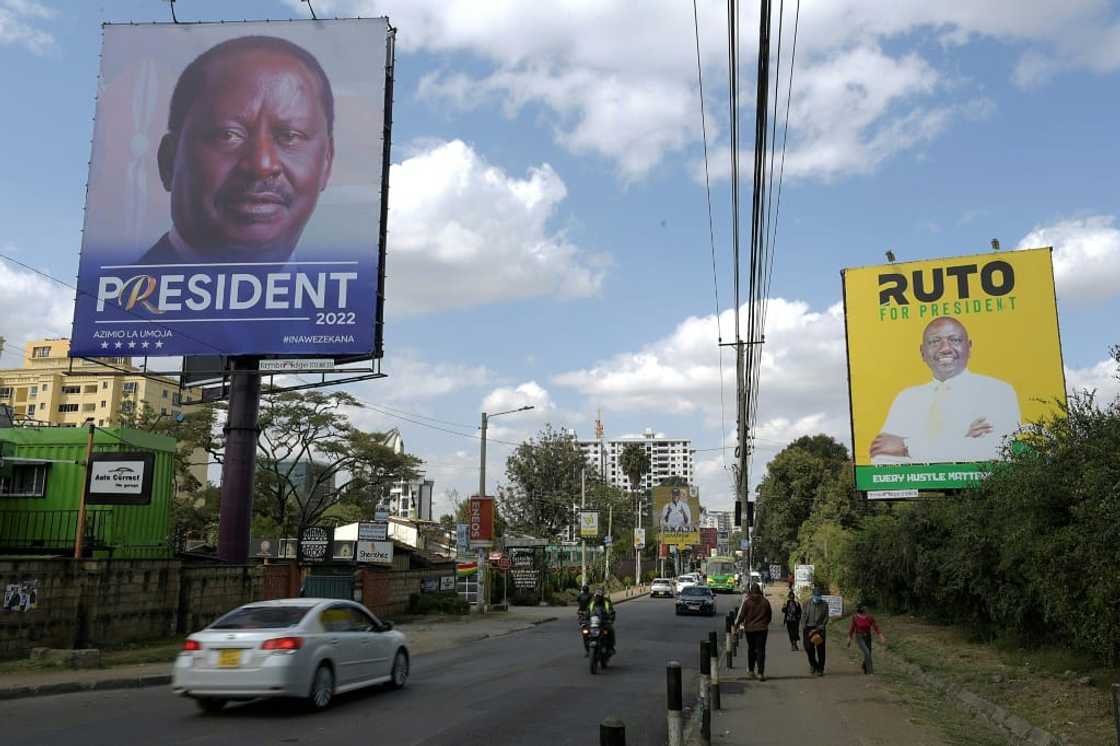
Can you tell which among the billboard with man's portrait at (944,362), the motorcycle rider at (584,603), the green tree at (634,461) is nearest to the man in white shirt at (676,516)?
the green tree at (634,461)

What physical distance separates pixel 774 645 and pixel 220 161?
2145 centimetres

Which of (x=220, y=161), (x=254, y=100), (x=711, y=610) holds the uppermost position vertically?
(x=254, y=100)

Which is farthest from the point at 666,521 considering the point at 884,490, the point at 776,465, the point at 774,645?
the point at 774,645

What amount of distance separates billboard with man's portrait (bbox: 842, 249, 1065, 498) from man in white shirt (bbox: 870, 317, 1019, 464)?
0.03 metres

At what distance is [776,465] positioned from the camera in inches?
3231

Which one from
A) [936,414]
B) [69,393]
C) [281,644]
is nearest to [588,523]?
[936,414]

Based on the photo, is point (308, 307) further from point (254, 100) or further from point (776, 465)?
point (776, 465)

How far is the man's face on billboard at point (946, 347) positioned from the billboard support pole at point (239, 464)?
22.3 meters

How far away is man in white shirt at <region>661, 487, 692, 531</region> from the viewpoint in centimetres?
7894

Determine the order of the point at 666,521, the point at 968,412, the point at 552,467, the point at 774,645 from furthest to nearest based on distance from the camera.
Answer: the point at 666,521
the point at 552,467
the point at 968,412
the point at 774,645

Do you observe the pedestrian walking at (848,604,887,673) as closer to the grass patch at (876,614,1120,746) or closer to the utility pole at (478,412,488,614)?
the grass patch at (876,614,1120,746)

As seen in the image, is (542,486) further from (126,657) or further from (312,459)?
(126,657)

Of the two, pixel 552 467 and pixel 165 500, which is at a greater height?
pixel 552 467

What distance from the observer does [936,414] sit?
31.2 meters
